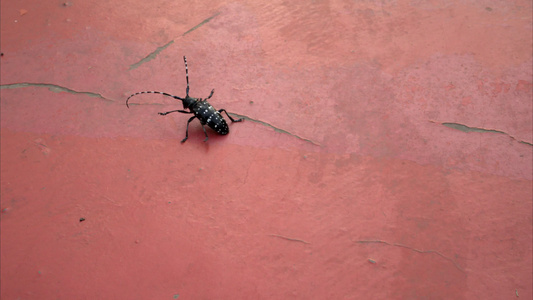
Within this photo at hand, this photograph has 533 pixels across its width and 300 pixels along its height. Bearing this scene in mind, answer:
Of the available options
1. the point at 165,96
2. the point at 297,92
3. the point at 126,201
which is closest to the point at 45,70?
the point at 165,96

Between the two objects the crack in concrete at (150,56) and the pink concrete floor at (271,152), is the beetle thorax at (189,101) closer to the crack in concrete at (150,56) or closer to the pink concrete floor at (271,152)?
the pink concrete floor at (271,152)

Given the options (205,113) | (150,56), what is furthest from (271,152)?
(150,56)

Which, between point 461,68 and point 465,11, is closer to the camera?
point 461,68

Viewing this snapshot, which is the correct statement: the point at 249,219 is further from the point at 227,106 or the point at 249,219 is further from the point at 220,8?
the point at 220,8

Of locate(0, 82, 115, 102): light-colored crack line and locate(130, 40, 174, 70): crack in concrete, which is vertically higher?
locate(130, 40, 174, 70): crack in concrete

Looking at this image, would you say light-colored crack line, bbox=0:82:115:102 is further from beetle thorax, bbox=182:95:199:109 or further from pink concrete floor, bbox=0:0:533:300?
beetle thorax, bbox=182:95:199:109

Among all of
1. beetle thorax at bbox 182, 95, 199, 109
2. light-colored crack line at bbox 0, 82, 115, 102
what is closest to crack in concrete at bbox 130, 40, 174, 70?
light-colored crack line at bbox 0, 82, 115, 102

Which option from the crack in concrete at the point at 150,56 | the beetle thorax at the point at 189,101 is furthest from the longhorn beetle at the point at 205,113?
the crack in concrete at the point at 150,56

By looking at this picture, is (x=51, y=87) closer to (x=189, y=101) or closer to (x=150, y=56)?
(x=150, y=56)
